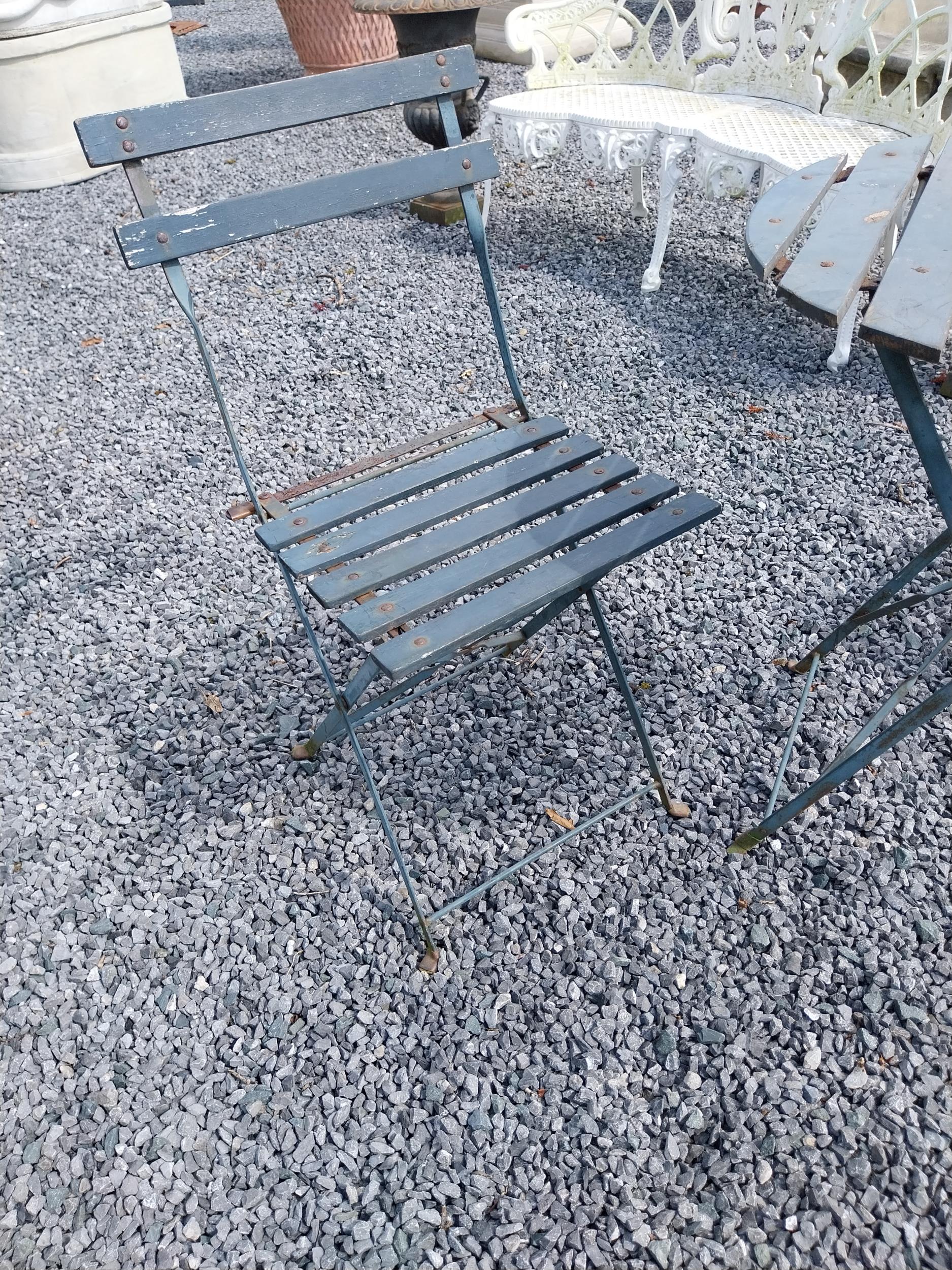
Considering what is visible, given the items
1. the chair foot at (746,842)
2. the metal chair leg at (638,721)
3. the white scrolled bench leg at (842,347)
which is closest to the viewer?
the chair foot at (746,842)

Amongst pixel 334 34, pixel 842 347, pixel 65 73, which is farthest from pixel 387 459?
pixel 334 34

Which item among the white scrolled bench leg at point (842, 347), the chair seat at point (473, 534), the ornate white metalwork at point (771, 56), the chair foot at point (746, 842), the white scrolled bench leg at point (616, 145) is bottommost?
the chair foot at point (746, 842)

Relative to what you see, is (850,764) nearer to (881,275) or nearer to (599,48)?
(881,275)

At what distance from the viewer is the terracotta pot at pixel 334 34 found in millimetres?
7418

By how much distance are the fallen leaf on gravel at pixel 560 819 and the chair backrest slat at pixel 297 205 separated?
1.41 metres

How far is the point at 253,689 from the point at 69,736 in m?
0.49

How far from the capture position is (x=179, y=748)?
2.52 m

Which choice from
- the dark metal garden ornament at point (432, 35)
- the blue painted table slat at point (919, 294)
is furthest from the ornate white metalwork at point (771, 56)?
the blue painted table slat at point (919, 294)

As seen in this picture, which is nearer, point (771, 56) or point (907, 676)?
point (907, 676)

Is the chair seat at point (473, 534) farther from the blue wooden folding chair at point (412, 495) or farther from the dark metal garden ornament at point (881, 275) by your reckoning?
the dark metal garden ornament at point (881, 275)

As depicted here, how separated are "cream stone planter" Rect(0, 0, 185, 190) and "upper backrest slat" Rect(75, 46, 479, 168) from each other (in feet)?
15.5

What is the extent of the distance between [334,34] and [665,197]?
4647 millimetres

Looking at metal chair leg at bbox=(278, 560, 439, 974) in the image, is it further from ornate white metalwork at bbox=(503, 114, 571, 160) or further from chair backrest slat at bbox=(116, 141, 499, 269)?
ornate white metalwork at bbox=(503, 114, 571, 160)

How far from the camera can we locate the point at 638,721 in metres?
2.20
